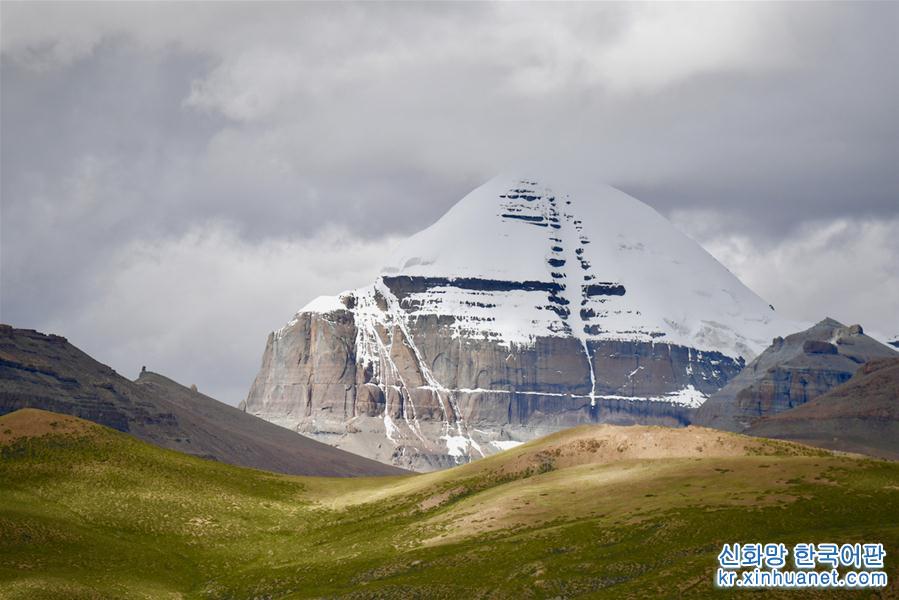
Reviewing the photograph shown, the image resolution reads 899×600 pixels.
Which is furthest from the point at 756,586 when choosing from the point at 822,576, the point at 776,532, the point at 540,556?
the point at 540,556

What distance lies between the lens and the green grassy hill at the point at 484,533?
14988cm

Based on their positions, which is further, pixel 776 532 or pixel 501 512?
pixel 501 512

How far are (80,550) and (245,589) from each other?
20.1 meters

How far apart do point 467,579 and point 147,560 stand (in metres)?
41.8

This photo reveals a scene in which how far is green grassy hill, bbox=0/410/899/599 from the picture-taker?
14988 cm

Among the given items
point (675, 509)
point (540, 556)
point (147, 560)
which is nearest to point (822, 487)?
point (675, 509)

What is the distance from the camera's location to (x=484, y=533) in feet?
566

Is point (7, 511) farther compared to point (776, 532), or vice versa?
point (7, 511)

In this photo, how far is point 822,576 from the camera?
130 metres

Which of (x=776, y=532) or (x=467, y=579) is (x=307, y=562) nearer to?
(x=467, y=579)

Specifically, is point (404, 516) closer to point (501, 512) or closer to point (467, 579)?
point (501, 512)

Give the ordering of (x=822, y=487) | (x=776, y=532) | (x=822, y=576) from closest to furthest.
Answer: (x=822, y=576) < (x=776, y=532) < (x=822, y=487)

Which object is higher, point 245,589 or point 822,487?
point 822,487

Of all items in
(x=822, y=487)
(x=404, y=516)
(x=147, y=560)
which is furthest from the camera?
(x=404, y=516)
